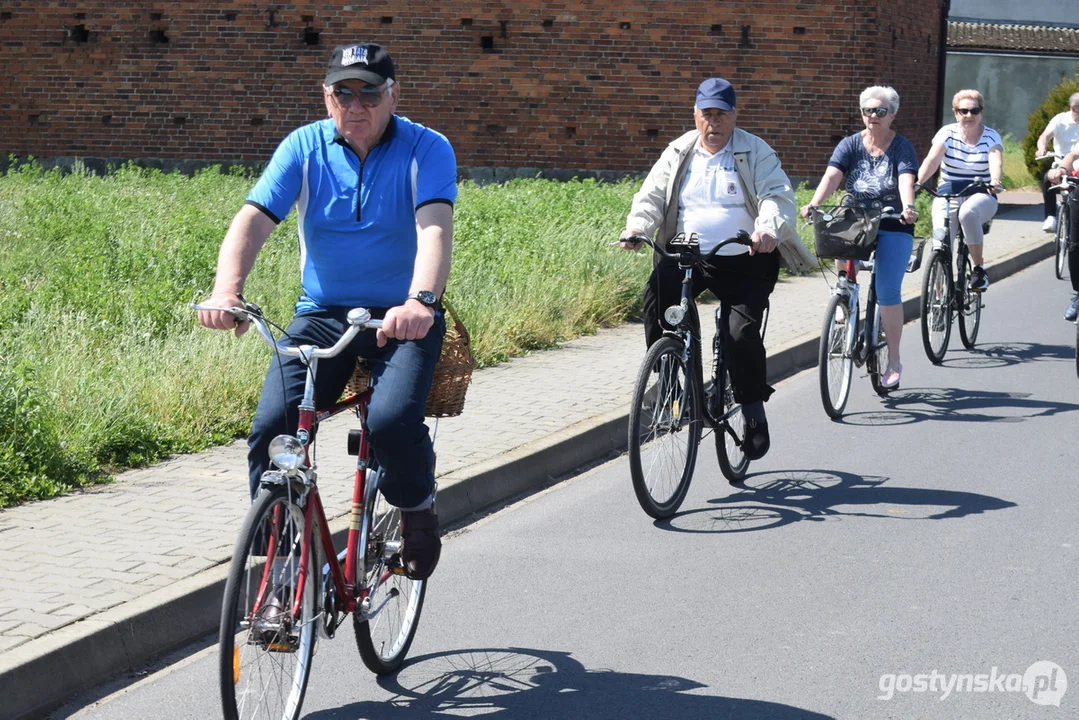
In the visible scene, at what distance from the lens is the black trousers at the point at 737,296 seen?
656cm

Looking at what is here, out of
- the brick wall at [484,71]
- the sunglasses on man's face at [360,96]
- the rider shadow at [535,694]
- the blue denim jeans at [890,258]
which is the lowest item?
the rider shadow at [535,694]

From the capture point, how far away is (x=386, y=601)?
14.6 feet

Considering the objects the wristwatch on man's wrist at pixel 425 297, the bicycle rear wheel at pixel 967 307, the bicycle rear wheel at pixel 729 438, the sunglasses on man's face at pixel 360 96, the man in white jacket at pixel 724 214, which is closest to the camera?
the wristwatch on man's wrist at pixel 425 297

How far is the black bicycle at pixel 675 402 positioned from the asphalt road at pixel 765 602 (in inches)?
7.5

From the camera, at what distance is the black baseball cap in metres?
4.02

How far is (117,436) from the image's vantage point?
6852 millimetres

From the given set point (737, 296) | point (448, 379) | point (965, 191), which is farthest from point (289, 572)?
point (965, 191)

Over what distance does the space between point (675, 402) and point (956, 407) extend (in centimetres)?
324

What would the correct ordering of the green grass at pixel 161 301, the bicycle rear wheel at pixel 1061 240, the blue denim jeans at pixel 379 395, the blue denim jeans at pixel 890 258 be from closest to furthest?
1. the blue denim jeans at pixel 379 395
2. the green grass at pixel 161 301
3. the blue denim jeans at pixel 890 258
4. the bicycle rear wheel at pixel 1061 240

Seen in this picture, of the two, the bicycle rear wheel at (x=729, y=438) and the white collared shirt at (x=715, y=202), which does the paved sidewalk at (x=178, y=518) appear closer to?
the bicycle rear wheel at (x=729, y=438)

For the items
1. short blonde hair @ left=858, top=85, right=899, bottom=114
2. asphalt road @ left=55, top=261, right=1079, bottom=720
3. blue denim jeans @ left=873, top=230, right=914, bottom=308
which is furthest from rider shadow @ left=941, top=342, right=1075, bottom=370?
short blonde hair @ left=858, top=85, right=899, bottom=114

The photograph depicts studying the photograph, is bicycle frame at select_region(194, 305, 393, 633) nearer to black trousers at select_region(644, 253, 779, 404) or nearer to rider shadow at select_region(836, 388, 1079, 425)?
black trousers at select_region(644, 253, 779, 404)

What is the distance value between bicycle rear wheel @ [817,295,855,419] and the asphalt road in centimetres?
36

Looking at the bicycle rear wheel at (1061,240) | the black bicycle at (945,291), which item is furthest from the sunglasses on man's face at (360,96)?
the bicycle rear wheel at (1061,240)
